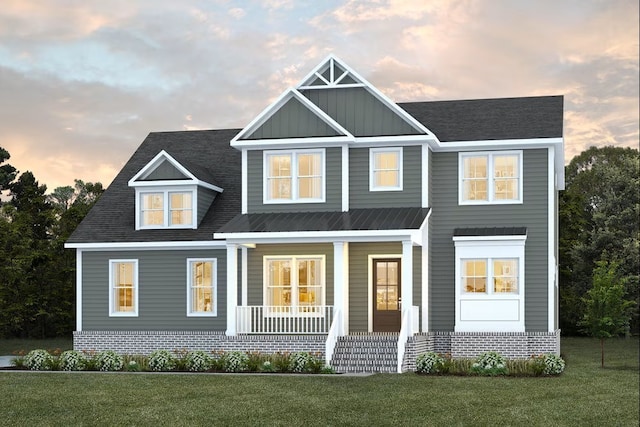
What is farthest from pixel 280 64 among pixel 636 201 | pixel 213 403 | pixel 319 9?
pixel 636 201

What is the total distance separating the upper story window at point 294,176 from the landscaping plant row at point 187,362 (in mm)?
5108

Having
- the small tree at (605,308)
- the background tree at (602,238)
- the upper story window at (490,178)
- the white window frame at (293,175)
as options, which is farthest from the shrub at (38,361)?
the background tree at (602,238)

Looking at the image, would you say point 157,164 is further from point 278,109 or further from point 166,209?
point 278,109

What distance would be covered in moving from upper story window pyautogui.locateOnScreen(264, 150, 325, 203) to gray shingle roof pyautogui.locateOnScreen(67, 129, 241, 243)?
104 inches

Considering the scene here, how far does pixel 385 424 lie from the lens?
1820cm

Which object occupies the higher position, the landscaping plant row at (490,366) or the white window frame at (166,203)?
the white window frame at (166,203)

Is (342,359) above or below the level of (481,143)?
below

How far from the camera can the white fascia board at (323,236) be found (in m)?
27.6

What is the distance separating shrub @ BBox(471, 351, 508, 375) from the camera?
25.6 m

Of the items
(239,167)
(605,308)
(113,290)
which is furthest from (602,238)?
(113,290)

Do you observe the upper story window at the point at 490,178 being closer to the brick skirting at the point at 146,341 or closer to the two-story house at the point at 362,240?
the two-story house at the point at 362,240

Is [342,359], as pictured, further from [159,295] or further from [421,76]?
[421,76]

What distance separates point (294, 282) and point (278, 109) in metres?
5.26

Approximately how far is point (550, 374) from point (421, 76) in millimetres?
14900
